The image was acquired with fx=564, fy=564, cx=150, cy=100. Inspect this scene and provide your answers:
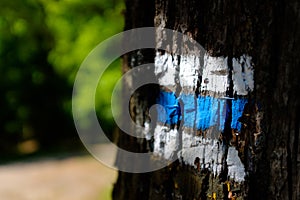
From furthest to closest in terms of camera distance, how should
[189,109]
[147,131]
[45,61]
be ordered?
[45,61]
[147,131]
[189,109]

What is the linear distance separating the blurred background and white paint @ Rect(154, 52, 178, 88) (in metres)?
4.66

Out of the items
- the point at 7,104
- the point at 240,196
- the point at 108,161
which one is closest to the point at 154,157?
the point at 240,196

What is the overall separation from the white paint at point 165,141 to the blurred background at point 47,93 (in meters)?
4.57

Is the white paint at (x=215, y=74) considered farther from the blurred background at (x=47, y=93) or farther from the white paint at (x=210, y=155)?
the blurred background at (x=47, y=93)

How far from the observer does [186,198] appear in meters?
1.68

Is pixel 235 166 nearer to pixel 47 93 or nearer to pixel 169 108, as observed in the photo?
pixel 169 108

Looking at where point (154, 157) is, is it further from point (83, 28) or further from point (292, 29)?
point (83, 28)

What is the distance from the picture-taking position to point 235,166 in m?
1.57

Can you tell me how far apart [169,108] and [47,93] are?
24.6 feet

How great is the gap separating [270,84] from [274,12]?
19 centimetres

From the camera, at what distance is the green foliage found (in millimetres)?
7496

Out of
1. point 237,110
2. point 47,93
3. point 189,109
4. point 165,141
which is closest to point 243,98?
point 237,110

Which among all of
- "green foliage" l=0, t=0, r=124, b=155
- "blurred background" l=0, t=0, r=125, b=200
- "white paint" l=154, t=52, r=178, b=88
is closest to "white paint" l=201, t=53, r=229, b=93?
"white paint" l=154, t=52, r=178, b=88

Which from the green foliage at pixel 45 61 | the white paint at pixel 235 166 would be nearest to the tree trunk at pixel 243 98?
the white paint at pixel 235 166
